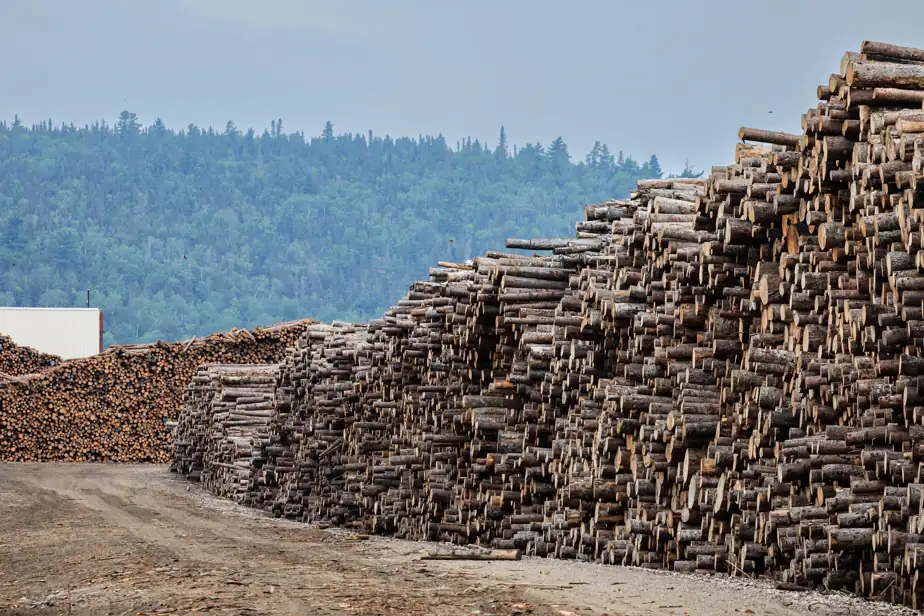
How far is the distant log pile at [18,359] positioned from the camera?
38.2 m

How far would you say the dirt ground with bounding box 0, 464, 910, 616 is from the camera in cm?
909

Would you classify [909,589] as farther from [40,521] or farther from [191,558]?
[40,521]

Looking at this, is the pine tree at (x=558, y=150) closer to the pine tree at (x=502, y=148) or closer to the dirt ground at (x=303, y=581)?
the pine tree at (x=502, y=148)

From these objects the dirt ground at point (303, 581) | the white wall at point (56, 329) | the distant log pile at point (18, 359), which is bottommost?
the dirt ground at point (303, 581)

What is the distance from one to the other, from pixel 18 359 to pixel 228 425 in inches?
595

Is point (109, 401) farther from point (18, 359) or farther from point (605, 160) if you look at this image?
point (605, 160)

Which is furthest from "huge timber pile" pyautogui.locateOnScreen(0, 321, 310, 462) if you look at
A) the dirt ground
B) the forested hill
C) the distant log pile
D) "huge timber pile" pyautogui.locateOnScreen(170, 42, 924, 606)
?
the forested hill

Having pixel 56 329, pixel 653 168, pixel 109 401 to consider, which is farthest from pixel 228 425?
pixel 653 168

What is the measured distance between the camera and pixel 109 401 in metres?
35.5

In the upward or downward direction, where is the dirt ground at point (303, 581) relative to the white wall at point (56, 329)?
downward

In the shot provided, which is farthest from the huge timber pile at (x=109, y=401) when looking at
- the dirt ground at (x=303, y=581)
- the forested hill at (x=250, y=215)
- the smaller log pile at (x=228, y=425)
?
the forested hill at (x=250, y=215)

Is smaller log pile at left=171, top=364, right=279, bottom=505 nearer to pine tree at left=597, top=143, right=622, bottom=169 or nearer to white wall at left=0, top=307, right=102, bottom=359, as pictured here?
white wall at left=0, top=307, right=102, bottom=359

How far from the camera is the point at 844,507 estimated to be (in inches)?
354

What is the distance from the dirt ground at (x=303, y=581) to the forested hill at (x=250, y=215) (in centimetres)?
11906
